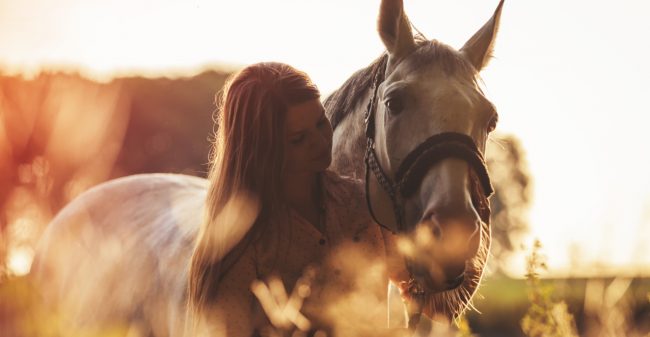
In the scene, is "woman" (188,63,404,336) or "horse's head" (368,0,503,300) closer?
"horse's head" (368,0,503,300)

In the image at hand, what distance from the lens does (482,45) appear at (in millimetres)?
3973

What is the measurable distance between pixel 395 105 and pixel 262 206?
2.38ft

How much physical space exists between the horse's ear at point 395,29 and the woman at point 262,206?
51 centimetres

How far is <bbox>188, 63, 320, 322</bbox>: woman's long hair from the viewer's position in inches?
130

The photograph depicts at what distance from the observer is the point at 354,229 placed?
3.62 metres

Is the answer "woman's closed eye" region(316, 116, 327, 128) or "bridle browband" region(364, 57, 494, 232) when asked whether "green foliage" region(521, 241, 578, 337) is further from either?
"woman's closed eye" region(316, 116, 327, 128)

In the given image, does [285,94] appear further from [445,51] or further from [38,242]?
[38,242]

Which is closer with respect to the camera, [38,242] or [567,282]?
[567,282]

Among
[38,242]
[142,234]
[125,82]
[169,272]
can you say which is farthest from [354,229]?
[125,82]

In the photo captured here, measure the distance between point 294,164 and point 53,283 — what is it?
379cm

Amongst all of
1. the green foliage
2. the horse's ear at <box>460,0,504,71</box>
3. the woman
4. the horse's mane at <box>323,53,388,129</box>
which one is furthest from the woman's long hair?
the green foliage

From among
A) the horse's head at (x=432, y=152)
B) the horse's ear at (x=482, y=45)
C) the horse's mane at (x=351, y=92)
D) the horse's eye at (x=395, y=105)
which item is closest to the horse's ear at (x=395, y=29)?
the horse's head at (x=432, y=152)

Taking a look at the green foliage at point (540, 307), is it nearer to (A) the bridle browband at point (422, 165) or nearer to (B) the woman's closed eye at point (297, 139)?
(A) the bridle browband at point (422, 165)

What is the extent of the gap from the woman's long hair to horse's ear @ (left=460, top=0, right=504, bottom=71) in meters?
0.89
